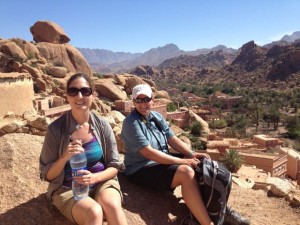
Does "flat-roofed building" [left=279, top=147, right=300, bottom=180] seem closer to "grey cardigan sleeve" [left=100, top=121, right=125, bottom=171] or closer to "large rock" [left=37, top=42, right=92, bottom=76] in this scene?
"grey cardigan sleeve" [left=100, top=121, right=125, bottom=171]

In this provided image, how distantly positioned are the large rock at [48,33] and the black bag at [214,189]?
3462 centimetres

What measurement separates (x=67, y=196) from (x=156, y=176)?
116 centimetres

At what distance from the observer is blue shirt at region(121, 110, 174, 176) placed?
3.80m

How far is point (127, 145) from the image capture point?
395 cm

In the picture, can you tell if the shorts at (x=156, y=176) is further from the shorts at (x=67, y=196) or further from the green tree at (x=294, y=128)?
the green tree at (x=294, y=128)

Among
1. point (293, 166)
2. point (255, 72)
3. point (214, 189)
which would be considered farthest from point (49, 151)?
point (255, 72)

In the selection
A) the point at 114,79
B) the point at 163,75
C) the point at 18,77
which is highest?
the point at 18,77

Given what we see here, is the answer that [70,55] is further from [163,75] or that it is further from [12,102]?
[163,75]

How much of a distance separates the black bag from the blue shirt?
68 centimetres

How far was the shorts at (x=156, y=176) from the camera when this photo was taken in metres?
3.69

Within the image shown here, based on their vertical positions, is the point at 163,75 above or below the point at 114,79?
below

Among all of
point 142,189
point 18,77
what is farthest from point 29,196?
point 18,77

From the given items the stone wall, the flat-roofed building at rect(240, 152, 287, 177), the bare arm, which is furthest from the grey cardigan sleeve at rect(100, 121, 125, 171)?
the flat-roofed building at rect(240, 152, 287, 177)

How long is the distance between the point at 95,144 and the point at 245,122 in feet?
113
